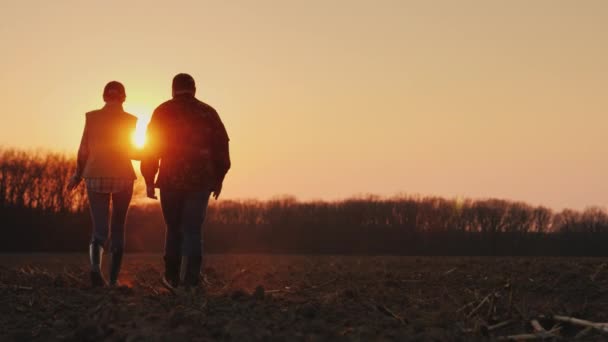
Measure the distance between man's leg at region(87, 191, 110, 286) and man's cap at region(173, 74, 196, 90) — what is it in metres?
1.47

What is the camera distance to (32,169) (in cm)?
6353

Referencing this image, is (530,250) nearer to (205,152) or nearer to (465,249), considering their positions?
(465,249)

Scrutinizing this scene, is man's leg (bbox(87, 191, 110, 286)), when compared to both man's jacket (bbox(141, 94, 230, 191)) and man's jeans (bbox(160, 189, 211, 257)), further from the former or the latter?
man's jeans (bbox(160, 189, 211, 257))

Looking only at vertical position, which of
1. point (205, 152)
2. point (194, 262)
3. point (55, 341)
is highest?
point (205, 152)

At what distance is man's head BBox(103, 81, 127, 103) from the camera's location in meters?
8.17

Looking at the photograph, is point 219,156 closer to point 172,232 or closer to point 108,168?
point 172,232

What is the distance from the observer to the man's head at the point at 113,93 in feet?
26.8

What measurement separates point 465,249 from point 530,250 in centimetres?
769

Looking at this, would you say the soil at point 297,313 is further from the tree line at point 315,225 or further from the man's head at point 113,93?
the tree line at point 315,225

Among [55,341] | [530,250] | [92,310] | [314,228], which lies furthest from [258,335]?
[530,250]

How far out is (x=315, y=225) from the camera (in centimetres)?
7544

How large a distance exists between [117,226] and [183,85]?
178cm

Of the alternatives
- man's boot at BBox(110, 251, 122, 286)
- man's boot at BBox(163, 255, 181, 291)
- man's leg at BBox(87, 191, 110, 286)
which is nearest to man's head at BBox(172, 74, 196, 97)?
man's leg at BBox(87, 191, 110, 286)

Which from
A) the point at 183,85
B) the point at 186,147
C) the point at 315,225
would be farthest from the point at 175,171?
the point at 315,225
